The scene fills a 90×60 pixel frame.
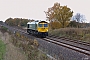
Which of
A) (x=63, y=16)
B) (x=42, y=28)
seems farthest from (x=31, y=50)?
(x=63, y=16)

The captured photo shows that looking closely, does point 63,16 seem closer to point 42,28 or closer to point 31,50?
point 42,28

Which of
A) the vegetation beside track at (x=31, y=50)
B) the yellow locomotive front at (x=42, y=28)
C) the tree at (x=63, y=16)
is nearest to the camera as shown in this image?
the vegetation beside track at (x=31, y=50)

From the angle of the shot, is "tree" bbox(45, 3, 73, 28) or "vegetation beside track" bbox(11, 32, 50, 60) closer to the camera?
"vegetation beside track" bbox(11, 32, 50, 60)

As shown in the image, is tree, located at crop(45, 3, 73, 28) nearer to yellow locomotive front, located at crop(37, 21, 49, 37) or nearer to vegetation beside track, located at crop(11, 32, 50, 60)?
yellow locomotive front, located at crop(37, 21, 49, 37)

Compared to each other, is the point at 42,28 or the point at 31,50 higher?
the point at 42,28

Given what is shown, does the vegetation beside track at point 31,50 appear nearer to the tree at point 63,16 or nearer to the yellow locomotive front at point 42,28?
the yellow locomotive front at point 42,28

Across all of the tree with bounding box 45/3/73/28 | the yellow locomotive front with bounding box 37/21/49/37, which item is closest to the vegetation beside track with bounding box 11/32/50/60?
the yellow locomotive front with bounding box 37/21/49/37

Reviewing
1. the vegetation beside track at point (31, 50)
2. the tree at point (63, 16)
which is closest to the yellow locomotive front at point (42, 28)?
the vegetation beside track at point (31, 50)

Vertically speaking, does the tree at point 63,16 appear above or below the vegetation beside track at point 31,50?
above

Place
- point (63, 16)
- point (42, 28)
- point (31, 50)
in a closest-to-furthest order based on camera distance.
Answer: point (31, 50) < point (42, 28) < point (63, 16)

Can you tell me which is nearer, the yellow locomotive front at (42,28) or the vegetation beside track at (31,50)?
the vegetation beside track at (31,50)

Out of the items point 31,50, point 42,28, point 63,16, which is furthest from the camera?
point 63,16

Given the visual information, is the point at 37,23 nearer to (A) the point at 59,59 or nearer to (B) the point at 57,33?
(B) the point at 57,33

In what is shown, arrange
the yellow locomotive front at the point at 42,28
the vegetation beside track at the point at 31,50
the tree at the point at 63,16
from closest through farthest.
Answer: the vegetation beside track at the point at 31,50, the yellow locomotive front at the point at 42,28, the tree at the point at 63,16
